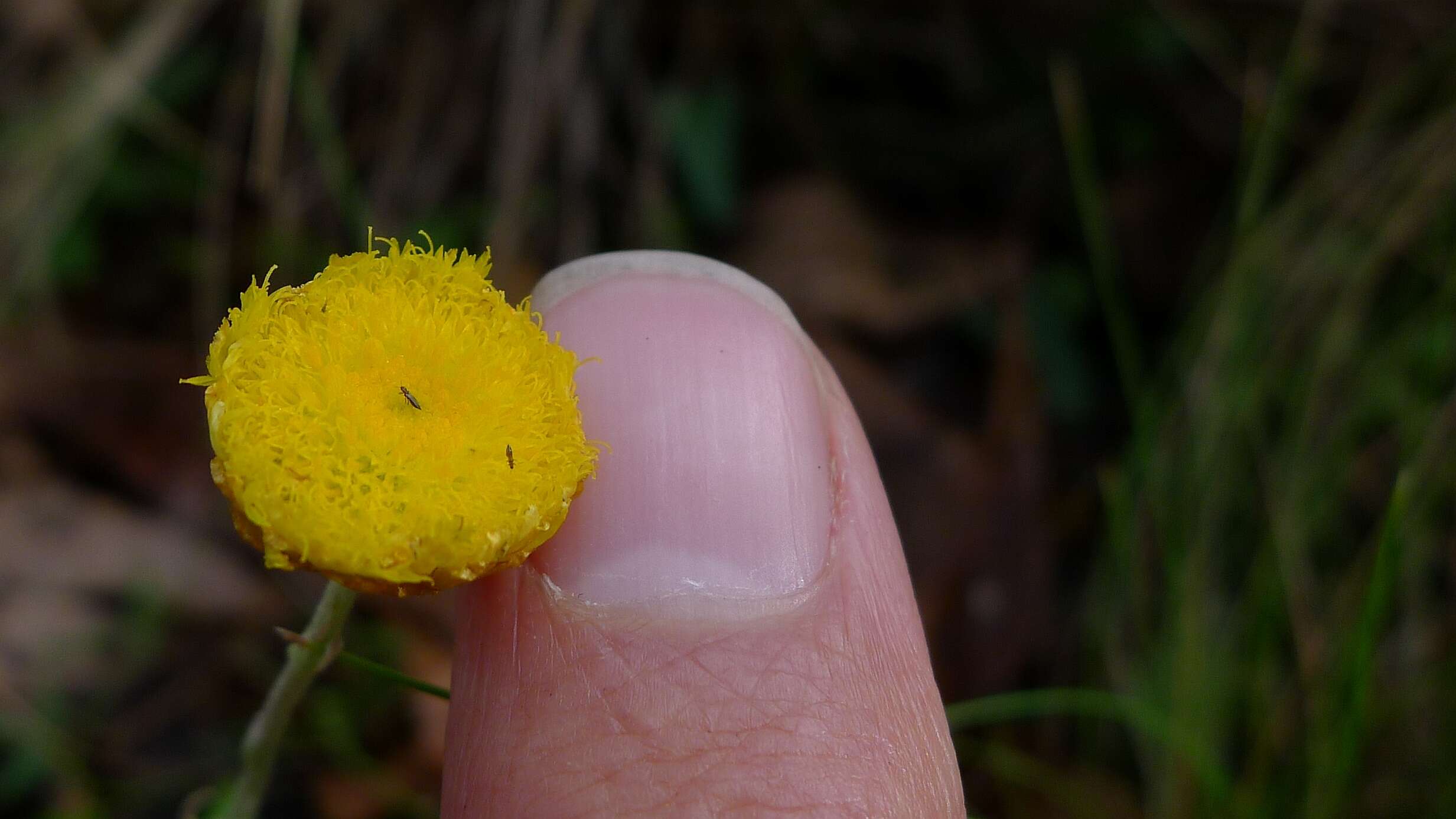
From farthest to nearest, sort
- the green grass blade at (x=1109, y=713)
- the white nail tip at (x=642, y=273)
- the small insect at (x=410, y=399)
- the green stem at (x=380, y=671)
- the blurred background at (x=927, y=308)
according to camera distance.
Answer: the blurred background at (x=927, y=308), the green grass blade at (x=1109, y=713), the white nail tip at (x=642, y=273), the green stem at (x=380, y=671), the small insect at (x=410, y=399)

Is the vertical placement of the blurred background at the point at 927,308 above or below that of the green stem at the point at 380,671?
above

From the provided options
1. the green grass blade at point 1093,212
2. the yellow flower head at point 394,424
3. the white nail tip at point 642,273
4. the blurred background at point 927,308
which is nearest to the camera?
the yellow flower head at point 394,424

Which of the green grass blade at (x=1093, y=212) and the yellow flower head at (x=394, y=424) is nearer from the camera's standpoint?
the yellow flower head at (x=394, y=424)

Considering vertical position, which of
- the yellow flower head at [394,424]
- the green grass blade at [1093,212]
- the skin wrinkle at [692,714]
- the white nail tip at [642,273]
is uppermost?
the green grass blade at [1093,212]

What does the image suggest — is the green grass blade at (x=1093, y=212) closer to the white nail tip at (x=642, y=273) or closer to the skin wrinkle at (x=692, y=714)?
the white nail tip at (x=642, y=273)

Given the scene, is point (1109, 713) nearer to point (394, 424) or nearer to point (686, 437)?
point (686, 437)

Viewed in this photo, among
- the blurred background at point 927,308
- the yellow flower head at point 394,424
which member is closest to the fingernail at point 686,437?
the yellow flower head at point 394,424
